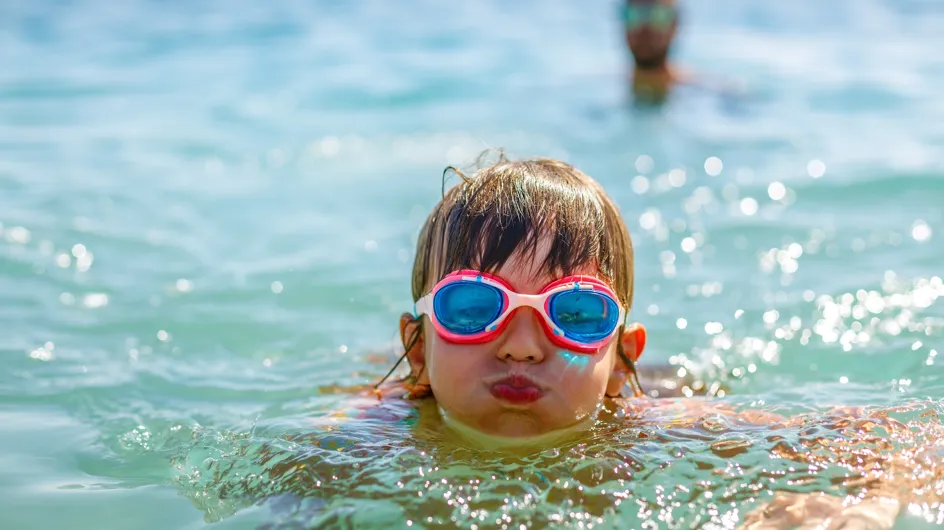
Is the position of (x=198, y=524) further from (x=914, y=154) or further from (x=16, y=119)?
(x=16, y=119)

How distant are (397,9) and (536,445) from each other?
14.6 meters

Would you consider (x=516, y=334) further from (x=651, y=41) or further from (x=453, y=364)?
(x=651, y=41)

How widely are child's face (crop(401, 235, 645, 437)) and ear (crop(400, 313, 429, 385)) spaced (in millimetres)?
316

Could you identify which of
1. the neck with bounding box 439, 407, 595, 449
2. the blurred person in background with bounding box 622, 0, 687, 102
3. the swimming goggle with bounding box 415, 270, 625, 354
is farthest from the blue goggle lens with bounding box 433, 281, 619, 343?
the blurred person in background with bounding box 622, 0, 687, 102

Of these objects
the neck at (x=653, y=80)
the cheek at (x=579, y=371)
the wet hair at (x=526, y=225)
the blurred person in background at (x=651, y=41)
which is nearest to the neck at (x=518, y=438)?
the cheek at (x=579, y=371)

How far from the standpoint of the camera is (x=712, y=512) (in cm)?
301

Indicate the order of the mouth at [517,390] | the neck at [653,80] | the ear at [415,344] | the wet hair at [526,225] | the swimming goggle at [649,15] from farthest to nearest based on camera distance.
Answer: the swimming goggle at [649,15] < the neck at [653,80] < the ear at [415,344] < the wet hair at [526,225] < the mouth at [517,390]

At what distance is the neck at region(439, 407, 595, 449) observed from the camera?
3.39 m

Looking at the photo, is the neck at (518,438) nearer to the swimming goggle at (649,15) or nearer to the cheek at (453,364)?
the cheek at (453,364)

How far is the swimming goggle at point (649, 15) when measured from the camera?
10336 mm

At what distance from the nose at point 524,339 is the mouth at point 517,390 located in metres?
0.06

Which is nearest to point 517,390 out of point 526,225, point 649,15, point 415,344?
point 526,225

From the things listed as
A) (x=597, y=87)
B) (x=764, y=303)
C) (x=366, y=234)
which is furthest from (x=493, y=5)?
(x=764, y=303)

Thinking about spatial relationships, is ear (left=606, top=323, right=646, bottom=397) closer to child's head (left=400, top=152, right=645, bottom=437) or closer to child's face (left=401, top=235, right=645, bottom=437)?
child's head (left=400, top=152, right=645, bottom=437)
